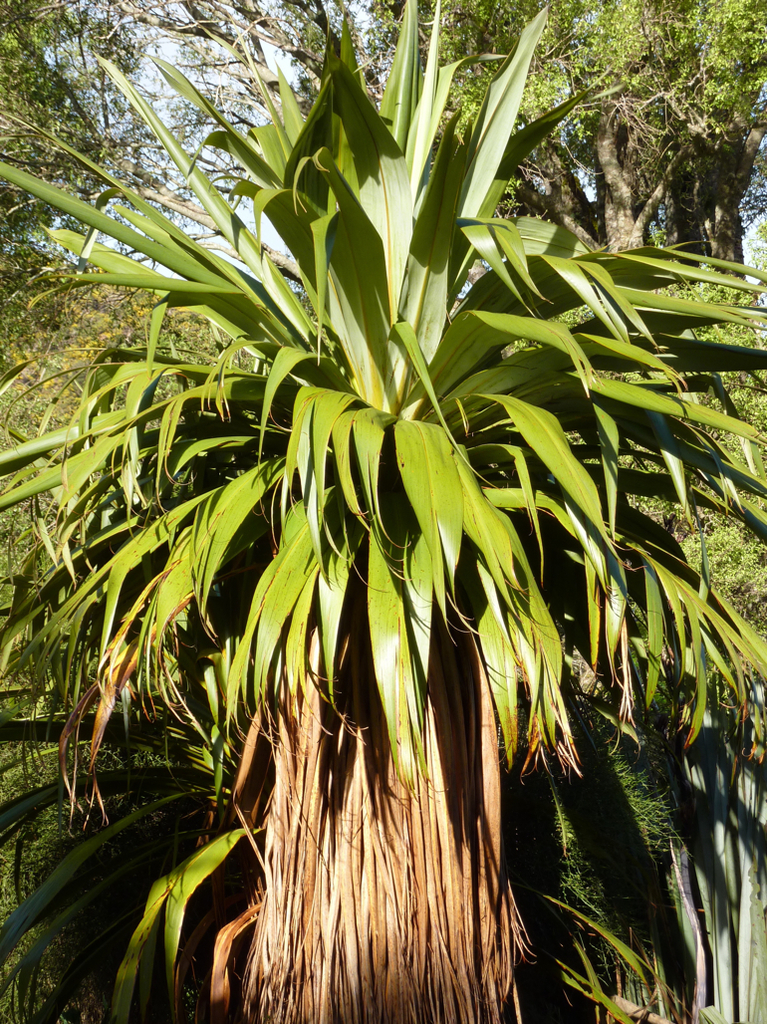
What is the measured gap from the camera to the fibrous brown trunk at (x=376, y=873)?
73.3 inches

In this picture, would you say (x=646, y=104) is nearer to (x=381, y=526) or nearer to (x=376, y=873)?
(x=381, y=526)

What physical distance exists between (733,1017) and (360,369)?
2.74m

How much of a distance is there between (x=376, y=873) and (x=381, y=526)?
0.90m

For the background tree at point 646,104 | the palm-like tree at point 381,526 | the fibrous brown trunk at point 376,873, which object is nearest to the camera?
the palm-like tree at point 381,526

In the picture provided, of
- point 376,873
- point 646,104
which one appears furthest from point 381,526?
point 646,104

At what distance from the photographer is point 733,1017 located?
9.48ft

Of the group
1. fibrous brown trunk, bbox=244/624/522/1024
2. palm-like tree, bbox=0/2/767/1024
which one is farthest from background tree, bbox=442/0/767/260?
fibrous brown trunk, bbox=244/624/522/1024

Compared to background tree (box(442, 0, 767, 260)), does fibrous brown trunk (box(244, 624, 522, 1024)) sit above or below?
below

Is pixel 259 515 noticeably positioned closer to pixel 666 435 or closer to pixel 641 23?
pixel 666 435

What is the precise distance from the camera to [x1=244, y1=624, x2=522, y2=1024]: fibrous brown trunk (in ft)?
6.11

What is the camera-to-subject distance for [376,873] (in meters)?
1.92

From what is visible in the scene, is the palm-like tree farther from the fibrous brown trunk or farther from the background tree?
the background tree

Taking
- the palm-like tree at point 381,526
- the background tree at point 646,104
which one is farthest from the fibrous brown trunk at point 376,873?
the background tree at point 646,104

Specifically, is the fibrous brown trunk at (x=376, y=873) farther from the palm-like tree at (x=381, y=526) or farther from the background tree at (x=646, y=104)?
the background tree at (x=646, y=104)
